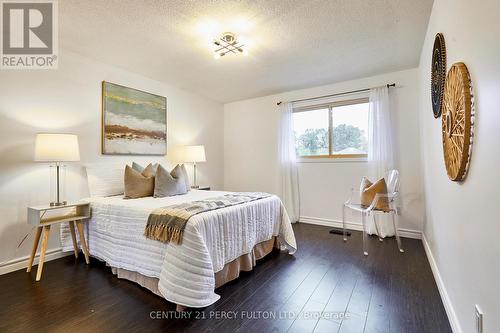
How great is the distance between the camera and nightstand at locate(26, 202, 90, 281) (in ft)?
7.15

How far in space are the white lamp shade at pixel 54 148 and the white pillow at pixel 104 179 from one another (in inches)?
19.3

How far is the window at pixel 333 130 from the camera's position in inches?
145

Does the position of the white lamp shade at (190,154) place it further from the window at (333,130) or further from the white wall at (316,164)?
the window at (333,130)

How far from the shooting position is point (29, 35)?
7.54 feet

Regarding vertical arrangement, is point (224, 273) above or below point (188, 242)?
below

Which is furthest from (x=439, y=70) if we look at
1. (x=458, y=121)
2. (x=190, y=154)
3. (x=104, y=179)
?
(x=104, y=179)

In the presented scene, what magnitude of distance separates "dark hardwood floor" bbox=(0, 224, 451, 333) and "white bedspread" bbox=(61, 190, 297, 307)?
17 cm

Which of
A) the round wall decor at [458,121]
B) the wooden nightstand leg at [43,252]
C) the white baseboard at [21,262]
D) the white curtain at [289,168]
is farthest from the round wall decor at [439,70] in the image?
the white baseboard at [21,262]

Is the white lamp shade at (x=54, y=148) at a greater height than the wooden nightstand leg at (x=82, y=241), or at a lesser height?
greater

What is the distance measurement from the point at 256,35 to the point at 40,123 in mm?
2476

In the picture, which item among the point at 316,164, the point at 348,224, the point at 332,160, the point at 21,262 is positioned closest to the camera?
the point at 21,262

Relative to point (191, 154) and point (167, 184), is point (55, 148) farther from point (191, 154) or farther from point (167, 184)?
point (191, 154)

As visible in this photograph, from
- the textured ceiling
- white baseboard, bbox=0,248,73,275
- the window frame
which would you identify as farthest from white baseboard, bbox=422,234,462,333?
white baseboard, bbox=0,248,73,275

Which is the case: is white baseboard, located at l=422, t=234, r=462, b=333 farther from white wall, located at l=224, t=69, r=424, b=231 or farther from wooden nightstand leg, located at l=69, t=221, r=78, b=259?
wooden nightstand leg, located at l=69, t=221, r=78, b=259
